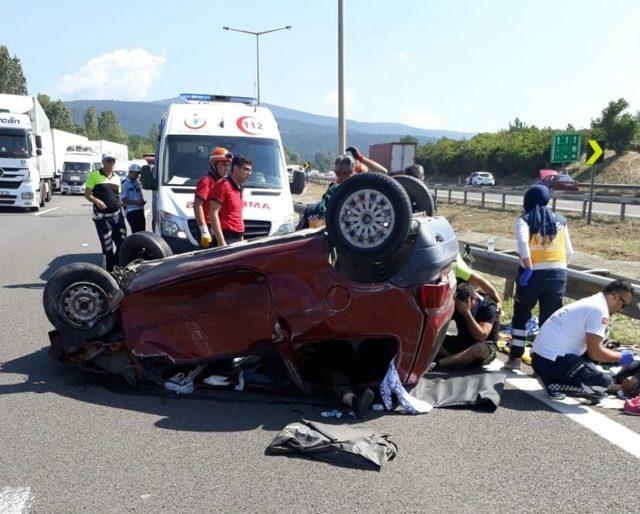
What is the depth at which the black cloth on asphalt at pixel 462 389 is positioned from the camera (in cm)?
506

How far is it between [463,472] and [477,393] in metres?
1.33

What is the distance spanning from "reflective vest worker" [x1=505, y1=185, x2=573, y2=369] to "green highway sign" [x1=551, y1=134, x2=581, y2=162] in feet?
63.0

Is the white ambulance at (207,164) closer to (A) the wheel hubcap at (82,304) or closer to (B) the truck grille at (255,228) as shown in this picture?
(B) the truck grille at (255,228)

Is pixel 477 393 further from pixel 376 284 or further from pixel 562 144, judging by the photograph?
pixel 562 144

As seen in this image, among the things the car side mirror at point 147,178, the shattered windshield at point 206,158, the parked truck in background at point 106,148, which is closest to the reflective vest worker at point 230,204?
the shattered windshield at point 206,158

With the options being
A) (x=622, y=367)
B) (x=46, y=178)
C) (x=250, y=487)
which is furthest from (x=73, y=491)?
(x=46, y=178)

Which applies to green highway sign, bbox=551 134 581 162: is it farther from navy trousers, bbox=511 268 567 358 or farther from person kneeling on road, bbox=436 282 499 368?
person kneeling on road, bbox=436 282 499 368

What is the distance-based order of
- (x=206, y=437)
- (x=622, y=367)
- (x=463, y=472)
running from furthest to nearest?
(x=622, y=367) < (x=206, y=437) < (x=463, y=472)

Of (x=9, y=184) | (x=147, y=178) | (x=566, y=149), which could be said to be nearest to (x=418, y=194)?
(x=147, y=178)

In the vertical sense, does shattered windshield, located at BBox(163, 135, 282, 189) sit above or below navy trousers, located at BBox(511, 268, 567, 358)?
above

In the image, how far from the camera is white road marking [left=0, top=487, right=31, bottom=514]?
341 cm

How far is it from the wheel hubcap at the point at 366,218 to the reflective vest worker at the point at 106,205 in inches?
245

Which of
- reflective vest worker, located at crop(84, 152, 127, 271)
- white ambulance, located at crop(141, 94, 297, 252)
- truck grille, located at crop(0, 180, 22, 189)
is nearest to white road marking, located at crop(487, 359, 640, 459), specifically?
white ambulance, located at crop(141, 94, 297, 252)

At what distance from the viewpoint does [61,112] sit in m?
120
